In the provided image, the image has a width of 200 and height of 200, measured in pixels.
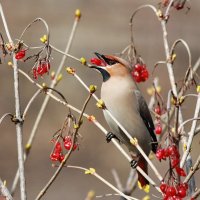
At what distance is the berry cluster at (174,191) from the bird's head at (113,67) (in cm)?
146

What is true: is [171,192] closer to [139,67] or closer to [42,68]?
[42,68]

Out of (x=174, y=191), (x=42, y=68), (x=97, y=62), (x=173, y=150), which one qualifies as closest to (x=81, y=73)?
(x=97, y=62)

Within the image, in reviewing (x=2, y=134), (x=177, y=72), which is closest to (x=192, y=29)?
(x=177, y=72)

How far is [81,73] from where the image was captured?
34.2 feet

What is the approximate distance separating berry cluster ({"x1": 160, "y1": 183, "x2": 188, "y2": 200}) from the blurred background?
5.47 m

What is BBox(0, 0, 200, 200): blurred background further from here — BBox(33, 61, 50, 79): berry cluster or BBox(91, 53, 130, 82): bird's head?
BBox(33, 61, 50, 79): berry cluster

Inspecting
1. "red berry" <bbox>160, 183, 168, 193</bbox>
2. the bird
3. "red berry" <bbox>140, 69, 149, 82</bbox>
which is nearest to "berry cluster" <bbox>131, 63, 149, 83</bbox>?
"red berry" <bbox>140, 69, 149, 82</bbox>

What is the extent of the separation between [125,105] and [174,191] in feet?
5.22

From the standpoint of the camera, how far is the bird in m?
4.26

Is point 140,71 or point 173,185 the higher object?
point 140,71

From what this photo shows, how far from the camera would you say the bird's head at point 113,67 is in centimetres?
425

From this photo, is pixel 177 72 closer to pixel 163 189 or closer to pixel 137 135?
pixel 137 135

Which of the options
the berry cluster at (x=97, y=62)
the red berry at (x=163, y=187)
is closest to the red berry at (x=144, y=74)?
the berry cluster at (x=97, y=62)

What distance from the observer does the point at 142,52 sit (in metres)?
10.9
